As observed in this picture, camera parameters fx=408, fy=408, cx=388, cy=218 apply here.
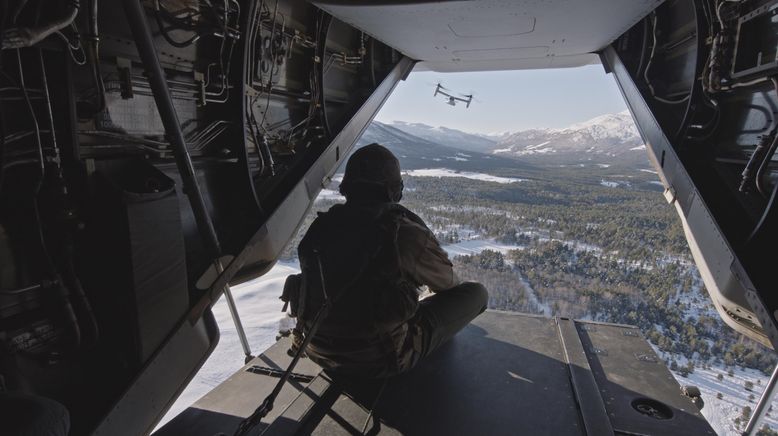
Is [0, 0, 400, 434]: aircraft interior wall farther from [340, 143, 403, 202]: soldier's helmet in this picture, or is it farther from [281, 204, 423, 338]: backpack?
[340, 143, 403, 202]: soldier's helmet

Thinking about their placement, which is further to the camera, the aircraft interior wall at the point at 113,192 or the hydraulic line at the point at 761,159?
the hydraulic line at the point at 761,159

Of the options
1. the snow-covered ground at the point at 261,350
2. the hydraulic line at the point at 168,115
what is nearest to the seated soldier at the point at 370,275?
the hydraulic line at the point at 168,115

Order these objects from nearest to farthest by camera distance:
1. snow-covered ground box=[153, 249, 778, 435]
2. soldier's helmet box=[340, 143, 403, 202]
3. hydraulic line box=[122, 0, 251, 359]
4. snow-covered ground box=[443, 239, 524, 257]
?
hydraulic line box=[122, 0, 251, 359] < soldier's helmet box=[340, 143, 403, 202] < snow-covered ground box=[153, 249, 778, 435] < snow-covered ground box=[443, 239, 524, 257]

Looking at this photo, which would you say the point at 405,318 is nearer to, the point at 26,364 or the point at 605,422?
the point at 605,422

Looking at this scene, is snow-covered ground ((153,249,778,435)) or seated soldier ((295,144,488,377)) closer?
seated soldier ((295,144,488,377))

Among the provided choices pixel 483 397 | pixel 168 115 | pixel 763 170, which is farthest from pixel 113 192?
pixel 763 170

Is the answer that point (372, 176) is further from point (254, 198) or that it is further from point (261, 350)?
point (261, 350)

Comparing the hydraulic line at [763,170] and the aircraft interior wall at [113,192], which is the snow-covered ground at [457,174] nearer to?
the aircraft interior wall at [113,192]

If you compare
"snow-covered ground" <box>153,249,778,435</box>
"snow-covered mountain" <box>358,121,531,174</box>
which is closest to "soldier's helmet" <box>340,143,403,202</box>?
"snow-covered ground" <box>153,249,778,435</box>
